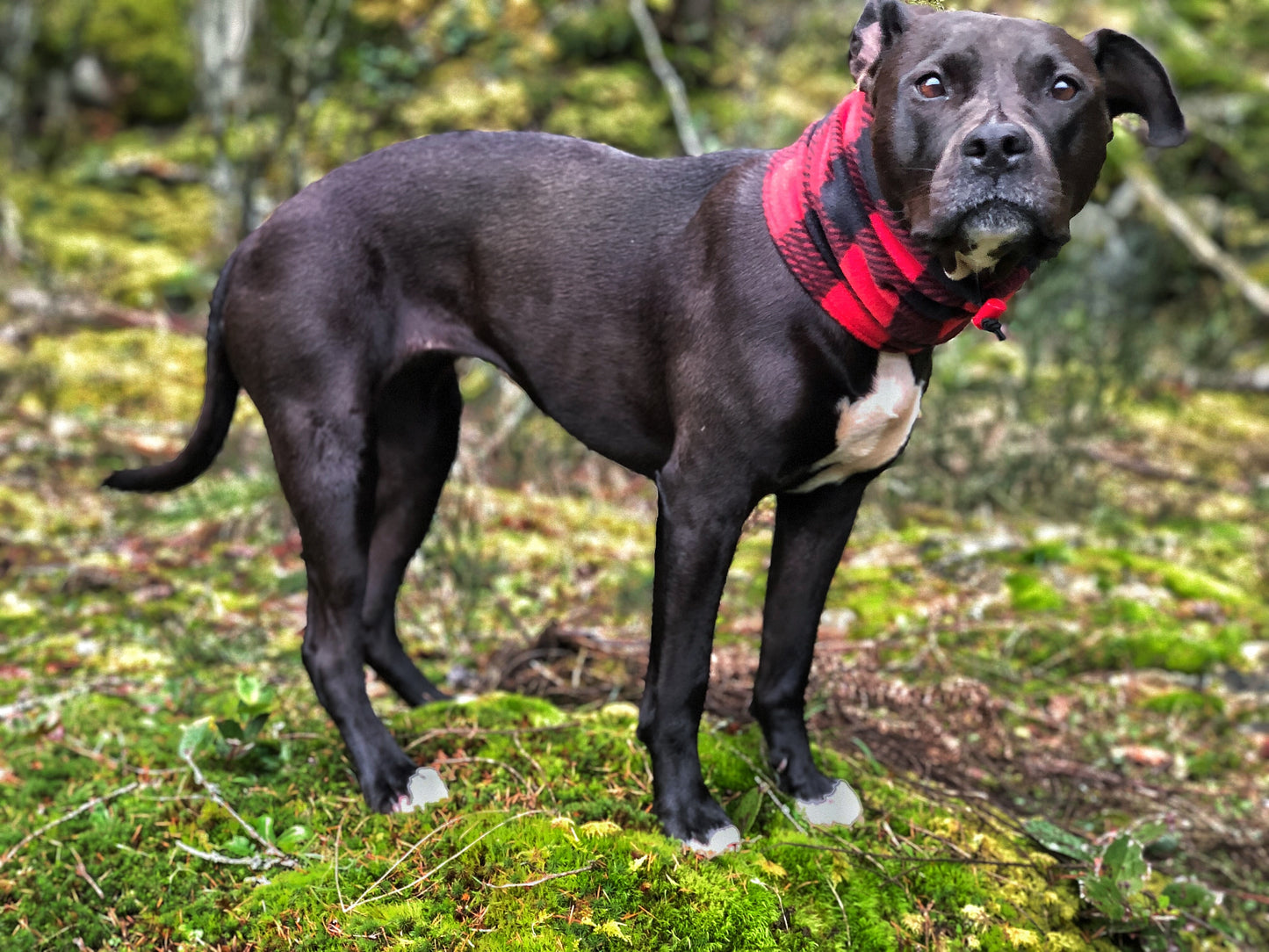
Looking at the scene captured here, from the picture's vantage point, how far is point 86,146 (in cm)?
1180

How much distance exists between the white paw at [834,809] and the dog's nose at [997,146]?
179cm

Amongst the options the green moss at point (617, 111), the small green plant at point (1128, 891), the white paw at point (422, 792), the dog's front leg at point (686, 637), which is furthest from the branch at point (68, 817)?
the green moss at point (617, 111)

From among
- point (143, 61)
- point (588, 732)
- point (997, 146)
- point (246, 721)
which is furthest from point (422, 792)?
point (143, 61)

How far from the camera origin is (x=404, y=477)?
12.0 feet

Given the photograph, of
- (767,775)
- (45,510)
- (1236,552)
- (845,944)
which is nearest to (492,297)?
(767,775)

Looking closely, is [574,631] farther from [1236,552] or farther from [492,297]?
[1236,552]

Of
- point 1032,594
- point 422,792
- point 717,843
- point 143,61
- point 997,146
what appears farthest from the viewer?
point 143,61

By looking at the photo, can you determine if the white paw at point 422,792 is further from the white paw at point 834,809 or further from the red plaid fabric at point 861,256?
the red plaid fabric at point 861,256

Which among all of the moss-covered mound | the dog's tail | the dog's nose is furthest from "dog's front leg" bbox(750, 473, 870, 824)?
the dog's tail

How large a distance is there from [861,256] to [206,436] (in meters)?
2.12

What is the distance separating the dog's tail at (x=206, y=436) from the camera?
3408 millimetres

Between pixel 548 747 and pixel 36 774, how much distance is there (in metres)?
1.58

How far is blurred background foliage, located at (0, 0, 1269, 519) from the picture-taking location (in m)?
7.36

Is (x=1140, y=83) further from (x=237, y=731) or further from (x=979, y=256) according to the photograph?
(x=237, y=731)
